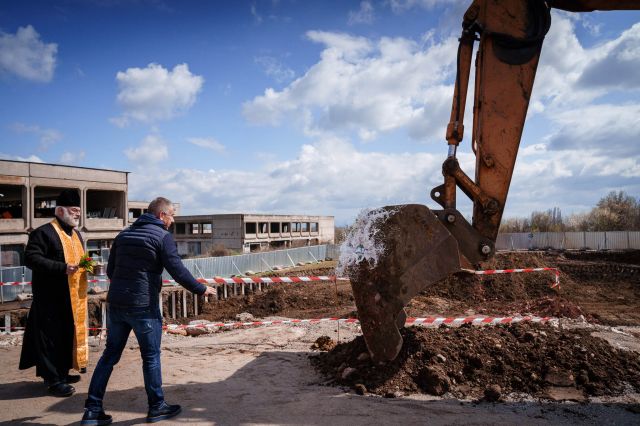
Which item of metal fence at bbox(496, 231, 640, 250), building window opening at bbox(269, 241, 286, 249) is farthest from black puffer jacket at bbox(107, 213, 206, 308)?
building window opening at bbox(269, 241, 286, 249)

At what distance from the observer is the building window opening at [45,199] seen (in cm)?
2995

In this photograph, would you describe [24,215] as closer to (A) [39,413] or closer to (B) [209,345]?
(B) [209,345]

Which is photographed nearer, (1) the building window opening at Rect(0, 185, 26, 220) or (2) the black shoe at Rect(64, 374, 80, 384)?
(2) the black shoe at Rect(64, 374, 80, 384)

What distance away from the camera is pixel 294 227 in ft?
205

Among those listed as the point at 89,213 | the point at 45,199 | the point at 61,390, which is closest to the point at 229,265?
the point at 89,213

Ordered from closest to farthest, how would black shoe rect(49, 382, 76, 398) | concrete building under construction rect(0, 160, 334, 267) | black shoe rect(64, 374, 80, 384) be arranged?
black shoe rect(49, 382, 76, 398) < black shoe rect(64, 374, 80, 384) < concrete building under construction rect(0, 160, 334, 267)

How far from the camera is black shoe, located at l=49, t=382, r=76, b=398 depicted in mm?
4270

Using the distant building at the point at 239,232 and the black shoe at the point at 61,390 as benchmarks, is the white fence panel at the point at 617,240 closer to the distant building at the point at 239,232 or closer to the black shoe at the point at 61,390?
the distant building at the point at 239,232

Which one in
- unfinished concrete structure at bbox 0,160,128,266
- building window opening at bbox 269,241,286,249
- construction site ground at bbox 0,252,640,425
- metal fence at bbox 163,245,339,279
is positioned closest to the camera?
construction site ground at bbox 0,252,640,425

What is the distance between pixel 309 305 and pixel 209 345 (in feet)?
28.3

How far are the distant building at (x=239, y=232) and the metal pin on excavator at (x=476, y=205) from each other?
41.4m

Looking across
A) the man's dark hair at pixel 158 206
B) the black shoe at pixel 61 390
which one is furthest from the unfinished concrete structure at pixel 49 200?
the man's dark hair at pixel 158 206

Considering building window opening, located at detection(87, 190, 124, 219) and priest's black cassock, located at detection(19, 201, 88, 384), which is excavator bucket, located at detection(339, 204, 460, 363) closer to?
priest's black cassock, located at detection(19, 201, 88, 384)

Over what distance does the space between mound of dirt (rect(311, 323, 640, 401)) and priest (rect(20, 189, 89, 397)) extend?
9.38ft
